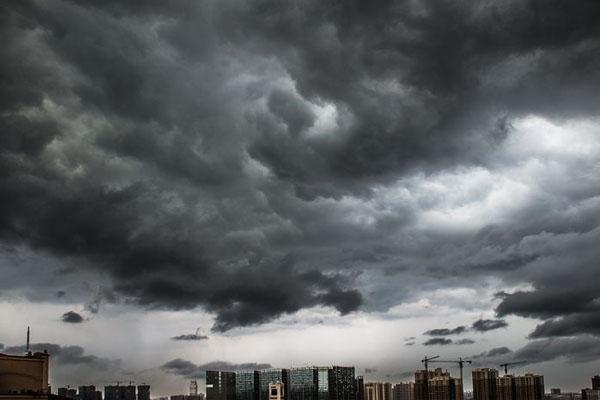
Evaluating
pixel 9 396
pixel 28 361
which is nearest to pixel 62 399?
pixel 28 361

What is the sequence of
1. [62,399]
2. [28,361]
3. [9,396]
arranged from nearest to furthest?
[9,396]
[28,361]
[62,399]

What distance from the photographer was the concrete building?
364ft

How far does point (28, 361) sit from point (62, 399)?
57.9 ft

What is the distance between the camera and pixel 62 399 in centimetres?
12900

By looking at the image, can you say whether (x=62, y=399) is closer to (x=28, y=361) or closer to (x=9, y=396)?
(x=28, y=361)

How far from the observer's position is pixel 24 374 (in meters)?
114

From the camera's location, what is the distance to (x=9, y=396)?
103 m

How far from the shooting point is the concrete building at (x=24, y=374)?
364 feet

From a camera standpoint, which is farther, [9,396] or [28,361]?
[28,361]

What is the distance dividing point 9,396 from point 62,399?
2691 centimetres

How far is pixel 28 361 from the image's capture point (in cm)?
11469

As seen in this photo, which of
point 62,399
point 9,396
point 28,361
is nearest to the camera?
point 9,396

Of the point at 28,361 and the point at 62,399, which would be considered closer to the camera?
the point at 28,361
